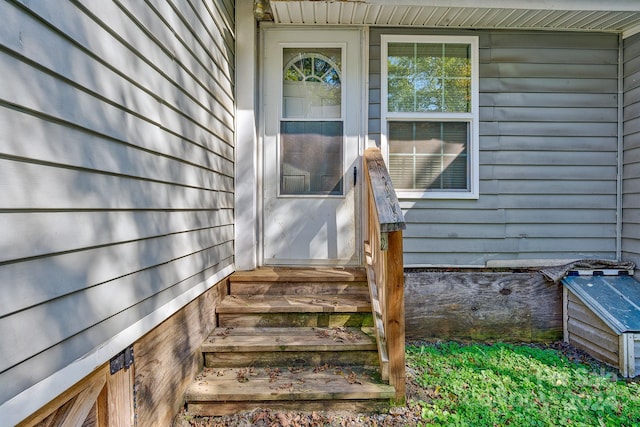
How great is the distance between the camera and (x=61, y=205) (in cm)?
113

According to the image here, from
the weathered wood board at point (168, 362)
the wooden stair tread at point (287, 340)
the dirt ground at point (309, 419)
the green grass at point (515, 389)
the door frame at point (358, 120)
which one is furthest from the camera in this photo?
the door frame at point (358, 120)

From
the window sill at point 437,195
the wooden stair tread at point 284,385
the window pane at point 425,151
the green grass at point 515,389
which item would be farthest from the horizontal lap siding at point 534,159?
the wooden stair tread at point 284,385

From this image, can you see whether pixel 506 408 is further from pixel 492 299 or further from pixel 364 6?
pixel 364 6

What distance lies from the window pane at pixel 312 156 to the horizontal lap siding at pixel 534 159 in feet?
1.34

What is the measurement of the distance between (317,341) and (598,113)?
3.26 m

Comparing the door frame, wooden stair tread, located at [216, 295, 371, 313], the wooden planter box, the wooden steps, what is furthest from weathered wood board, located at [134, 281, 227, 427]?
the wooden planter box

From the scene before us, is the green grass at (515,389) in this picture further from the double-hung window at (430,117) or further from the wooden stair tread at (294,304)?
the double-hung window at (430,117)

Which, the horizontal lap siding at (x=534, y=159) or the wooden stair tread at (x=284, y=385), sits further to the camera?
the horizontal lap siding at (x=534, y=159)

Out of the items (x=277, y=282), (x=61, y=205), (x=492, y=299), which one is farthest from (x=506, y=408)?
(x=61, y=205)

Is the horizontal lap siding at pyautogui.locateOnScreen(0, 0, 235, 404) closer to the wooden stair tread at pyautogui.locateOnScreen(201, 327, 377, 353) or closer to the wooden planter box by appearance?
the wooden stair tread at pyautogui.locateOnScreen(201, 327, 377, 353)

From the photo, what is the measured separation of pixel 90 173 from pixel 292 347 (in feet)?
5.25

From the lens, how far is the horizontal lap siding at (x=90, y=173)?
97 centimetres

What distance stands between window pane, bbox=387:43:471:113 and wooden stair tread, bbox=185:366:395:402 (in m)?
2.32

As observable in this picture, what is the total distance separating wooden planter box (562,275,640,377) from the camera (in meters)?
2.56
